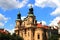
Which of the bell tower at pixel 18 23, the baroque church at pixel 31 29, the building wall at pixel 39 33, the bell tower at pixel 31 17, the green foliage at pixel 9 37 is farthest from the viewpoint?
the bell tower at pixel 18 23

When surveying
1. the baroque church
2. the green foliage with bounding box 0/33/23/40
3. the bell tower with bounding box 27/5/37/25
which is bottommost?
the green foliage with bounding box 0/33/23/40

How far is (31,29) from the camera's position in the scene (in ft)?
332

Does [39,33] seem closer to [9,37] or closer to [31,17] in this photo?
[31,17]

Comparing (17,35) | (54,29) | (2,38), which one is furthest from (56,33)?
(2,38)

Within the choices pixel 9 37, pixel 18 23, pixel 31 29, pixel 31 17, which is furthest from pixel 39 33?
pixel 18 23

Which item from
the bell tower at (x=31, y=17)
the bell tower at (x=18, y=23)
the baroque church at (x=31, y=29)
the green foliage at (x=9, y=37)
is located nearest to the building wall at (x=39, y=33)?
the baroque church at (x=31, y=29)

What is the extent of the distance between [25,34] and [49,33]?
11.0 meters

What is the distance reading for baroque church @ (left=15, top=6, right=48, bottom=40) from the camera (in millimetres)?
100056

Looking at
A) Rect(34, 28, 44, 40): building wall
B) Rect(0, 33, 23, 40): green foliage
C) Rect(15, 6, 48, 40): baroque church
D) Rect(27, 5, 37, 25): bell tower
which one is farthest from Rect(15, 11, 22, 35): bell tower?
Rect(34, 28, 44, 40): building wall

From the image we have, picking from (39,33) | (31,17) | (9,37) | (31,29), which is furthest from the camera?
(31,17)

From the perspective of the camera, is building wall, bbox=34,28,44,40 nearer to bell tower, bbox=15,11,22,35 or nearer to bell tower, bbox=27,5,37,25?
bell tower, bbox=27,5,37,25

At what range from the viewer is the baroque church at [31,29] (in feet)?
328

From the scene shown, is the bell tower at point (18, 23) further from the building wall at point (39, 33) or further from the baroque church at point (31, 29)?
the building wall at point (39, 33)

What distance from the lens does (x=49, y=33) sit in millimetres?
102000
